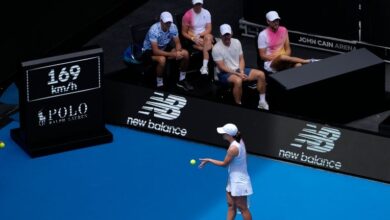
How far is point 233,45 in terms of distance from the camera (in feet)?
67.2

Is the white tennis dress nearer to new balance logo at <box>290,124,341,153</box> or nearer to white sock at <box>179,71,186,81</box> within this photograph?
new balance logo at <box>290,124,341,153</box>

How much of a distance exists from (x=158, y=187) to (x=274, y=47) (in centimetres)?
321

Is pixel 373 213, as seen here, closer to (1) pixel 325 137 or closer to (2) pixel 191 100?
(1) pixel 325 137

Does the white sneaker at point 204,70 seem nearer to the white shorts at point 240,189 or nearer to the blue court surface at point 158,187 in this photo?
the blue court surface at point 158,187

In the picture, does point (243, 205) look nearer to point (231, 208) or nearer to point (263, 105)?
point (231, 208)

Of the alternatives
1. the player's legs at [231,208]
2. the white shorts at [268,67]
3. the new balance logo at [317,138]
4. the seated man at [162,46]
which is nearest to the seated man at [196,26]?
the seated man at [162,46]

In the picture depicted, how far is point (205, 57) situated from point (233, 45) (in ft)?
2.32

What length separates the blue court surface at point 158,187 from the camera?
1830 cm

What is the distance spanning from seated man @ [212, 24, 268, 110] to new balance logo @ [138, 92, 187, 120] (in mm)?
838

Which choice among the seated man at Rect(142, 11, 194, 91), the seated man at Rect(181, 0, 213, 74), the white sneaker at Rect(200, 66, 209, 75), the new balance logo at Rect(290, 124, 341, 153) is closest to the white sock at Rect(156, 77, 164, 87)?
the seated man at Rect(142, 11, 194, 91)

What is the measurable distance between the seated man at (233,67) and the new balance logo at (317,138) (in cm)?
117

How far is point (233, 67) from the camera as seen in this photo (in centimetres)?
2053

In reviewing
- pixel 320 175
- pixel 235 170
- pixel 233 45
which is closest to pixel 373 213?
pixel 320 175

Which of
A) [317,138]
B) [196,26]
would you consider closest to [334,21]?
[196,26]
